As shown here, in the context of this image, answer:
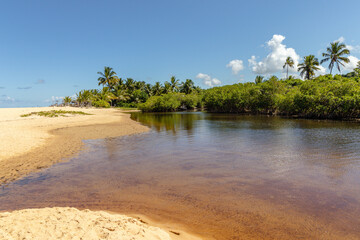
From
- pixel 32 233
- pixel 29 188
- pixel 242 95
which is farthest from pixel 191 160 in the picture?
pixel 242 95

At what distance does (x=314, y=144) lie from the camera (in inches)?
642

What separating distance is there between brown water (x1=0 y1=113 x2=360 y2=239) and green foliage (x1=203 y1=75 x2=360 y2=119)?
2753cm

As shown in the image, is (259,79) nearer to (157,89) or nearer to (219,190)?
(157,89)

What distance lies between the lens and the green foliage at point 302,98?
114ft

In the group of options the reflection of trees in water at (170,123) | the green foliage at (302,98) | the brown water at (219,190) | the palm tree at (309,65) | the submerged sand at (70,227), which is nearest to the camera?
the submerged sand at (70,227)

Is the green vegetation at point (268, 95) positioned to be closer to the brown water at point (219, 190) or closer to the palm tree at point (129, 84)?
the palm tree at point (129, 84)

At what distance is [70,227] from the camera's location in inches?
164

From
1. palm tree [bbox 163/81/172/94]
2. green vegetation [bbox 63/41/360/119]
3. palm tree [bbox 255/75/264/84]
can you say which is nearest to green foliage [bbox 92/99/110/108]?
green vegetation [bbox 63/41/360/119]

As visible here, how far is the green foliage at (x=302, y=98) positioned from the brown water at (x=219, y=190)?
27.5m

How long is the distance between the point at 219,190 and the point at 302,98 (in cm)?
4074

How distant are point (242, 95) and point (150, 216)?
196 feet

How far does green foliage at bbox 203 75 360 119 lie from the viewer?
1367 inches

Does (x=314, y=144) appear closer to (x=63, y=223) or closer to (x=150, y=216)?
(x=150, y=216)

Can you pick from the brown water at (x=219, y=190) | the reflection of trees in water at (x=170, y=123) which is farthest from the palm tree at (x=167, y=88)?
the brown water at (x=219, y=190)
